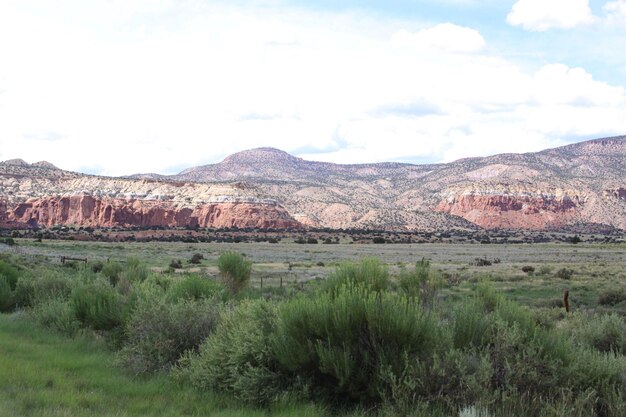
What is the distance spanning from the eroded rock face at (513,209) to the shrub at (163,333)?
157199mm

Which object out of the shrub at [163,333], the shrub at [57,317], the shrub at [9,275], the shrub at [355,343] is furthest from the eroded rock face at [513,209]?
the shrub at [355,343]

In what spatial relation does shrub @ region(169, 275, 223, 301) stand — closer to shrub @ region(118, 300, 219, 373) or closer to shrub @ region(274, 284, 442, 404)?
shrub @ region(118, 300, 219, 373)

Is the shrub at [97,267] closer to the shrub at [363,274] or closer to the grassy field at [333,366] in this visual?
the grassy field at [333,366]

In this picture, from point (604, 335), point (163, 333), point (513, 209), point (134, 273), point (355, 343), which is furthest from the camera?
point (513, 209)

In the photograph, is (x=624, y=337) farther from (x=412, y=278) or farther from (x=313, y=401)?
(x=313, y=401)

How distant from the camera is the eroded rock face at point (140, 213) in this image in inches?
4956

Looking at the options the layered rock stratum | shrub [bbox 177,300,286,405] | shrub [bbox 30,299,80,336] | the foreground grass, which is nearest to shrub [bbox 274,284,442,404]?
shrub [bbox 177,300,286,405]

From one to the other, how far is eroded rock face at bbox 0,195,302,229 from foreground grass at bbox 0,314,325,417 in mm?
120637

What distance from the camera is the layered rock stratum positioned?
130 meters

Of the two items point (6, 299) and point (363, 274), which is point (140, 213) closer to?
point (6, 299)

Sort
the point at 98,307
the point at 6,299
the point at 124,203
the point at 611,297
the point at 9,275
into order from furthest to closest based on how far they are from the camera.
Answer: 1. the point at 124,203
2. the point at 611,297
3. the point at 9,275
4. the point at 6,299
5. the point at 98,307

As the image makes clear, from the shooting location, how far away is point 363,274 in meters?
9.34

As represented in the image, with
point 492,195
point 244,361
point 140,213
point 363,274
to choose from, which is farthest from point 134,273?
point 492,195

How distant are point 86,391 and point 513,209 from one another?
169795mm
